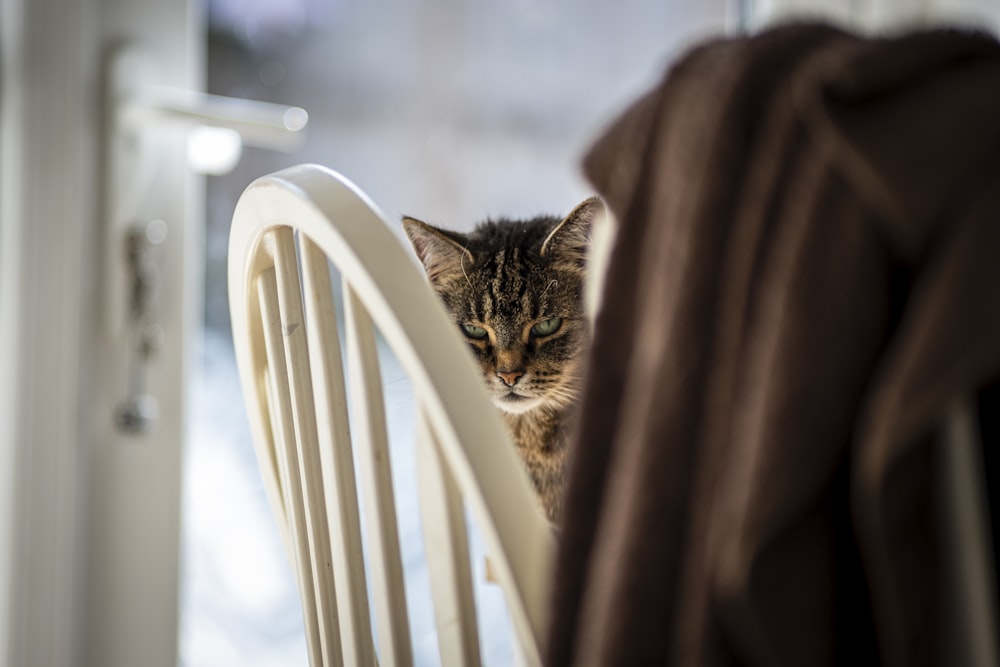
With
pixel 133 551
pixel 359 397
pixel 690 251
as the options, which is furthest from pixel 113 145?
pixel 690 251

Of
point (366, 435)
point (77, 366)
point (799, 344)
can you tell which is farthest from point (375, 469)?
point (77, 366)

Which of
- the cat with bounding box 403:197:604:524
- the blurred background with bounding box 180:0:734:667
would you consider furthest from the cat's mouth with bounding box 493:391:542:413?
the blurred background with bounding box 180:0:734:667

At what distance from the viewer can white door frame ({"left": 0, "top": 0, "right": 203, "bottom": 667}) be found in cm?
123

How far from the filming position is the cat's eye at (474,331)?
0.67m

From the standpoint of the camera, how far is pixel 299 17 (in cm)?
142

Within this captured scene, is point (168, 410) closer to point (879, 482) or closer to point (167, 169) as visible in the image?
point (167, 169)

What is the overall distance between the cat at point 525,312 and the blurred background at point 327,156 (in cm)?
68

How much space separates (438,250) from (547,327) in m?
0.10

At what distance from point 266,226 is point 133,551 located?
3.47 ft

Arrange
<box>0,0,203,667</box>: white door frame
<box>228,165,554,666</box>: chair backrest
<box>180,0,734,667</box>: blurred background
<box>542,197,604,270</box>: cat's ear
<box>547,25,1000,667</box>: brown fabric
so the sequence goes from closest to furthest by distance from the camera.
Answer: <box>547,25,1000,667</box>: brown fabric
<box>228,165,554,666</box>: chair backrest
<box>542,197,604,270</box>: cat's ear
<box>0,0,203,667</box>: white door frame
<box>180,0,734,667</box>: blurred background

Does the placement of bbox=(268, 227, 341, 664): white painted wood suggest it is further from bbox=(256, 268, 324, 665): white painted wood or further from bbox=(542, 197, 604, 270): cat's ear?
bbox=(542, 197, 604, 270): cat's ear

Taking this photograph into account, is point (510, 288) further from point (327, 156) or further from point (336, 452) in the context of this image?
point (327, 156)

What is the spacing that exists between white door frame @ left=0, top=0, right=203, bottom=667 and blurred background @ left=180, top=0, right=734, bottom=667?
0.18ft

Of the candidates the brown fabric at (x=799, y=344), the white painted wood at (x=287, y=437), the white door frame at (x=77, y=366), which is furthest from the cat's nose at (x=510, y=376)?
the white door frame at (x=77, y=366)
